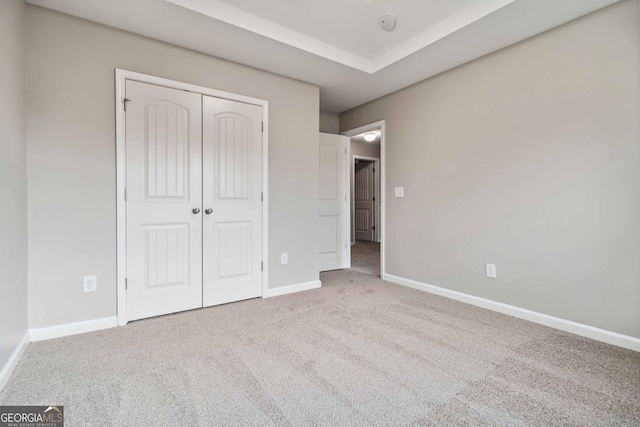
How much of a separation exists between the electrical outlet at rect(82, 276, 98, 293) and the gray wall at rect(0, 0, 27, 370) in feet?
1.06

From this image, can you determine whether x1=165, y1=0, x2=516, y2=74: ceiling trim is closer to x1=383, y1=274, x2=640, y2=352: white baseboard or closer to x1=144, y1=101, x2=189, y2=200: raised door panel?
x1=144, y1=101, x2=189, y2=200: raised door panel

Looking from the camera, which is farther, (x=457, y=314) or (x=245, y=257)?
(x=245, y=257)

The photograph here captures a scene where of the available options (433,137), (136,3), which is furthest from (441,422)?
(136,3)

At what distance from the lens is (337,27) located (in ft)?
8.30

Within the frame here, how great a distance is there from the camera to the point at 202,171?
268cm

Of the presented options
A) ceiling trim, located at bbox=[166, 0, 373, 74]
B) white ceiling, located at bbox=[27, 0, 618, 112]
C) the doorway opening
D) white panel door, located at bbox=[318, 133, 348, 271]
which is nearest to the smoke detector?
white ceiling, located at bbox=[27, 0, 618, 112]

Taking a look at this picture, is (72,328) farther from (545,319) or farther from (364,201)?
(364,201)

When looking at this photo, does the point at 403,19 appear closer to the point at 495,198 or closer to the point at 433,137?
the point at 433,137

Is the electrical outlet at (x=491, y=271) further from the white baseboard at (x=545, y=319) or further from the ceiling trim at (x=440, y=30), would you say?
the ceiling trim at (x=440, y=30)

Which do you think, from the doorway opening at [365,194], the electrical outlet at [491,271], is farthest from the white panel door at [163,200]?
the doorway opening at [365,194]

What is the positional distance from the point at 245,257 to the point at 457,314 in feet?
6.79

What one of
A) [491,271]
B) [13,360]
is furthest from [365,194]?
[13,360]

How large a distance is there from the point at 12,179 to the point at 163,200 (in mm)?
921

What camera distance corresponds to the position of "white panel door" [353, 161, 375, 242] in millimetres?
7527
